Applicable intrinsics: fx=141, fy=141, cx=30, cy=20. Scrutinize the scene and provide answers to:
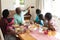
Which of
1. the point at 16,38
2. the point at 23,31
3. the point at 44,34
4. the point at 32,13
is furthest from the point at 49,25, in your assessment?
the point at 32,13

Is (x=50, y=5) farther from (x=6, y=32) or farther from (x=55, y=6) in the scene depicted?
(x=6, y=32)

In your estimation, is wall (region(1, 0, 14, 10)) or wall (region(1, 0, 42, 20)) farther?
wall (region(1, 0, 14, 10))

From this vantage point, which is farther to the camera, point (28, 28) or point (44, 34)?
point (28, 28)

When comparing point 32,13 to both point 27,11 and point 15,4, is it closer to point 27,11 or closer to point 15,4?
point 27,11

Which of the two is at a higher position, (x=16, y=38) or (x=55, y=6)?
(x=55, y=6)

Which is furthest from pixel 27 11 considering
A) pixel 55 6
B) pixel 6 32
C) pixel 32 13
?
pixel 6 32

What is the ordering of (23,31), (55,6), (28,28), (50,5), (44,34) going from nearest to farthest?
(44,34) → (23,31) → (28,28) → (55,6) → (50,5)

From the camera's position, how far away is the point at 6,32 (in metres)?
2.76

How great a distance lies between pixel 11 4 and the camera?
481 centimetres

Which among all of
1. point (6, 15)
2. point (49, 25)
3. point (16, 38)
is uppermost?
point (6, 15)

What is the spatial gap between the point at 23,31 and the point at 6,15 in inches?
20.2

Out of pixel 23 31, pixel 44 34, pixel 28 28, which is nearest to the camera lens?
pixel 44 34

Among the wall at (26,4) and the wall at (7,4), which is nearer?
the wall at (26,4)

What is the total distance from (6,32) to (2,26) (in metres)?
0.14
